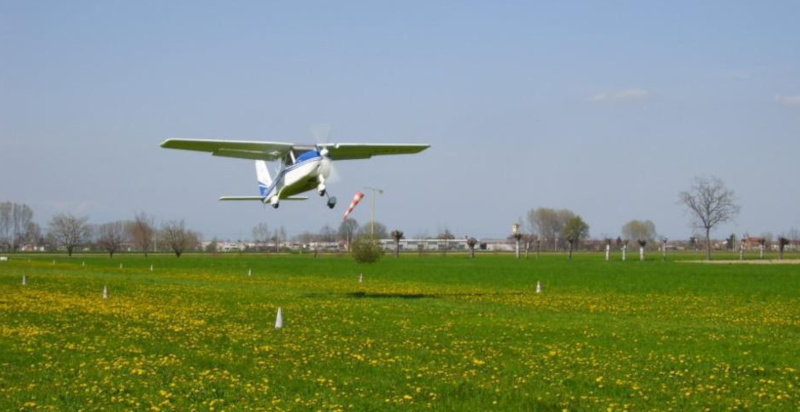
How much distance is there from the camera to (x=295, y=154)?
1506 inches

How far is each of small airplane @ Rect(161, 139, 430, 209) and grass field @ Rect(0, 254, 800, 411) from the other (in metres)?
4.45

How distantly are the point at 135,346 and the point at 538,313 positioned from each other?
1378 centimetres

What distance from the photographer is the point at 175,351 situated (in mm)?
20000

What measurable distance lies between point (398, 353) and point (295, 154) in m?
19.7

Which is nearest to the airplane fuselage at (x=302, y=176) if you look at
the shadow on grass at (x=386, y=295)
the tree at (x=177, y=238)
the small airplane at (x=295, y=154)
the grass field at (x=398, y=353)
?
the small airplane at (x=295, y=154)

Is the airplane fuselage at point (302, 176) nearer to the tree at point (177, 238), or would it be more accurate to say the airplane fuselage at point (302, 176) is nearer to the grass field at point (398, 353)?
the grass field at point (398, 353)

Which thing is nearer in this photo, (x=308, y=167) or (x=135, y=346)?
(x=135, y=346)

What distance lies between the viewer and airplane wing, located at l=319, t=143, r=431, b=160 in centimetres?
3881

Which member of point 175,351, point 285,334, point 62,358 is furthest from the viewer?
point 285,334

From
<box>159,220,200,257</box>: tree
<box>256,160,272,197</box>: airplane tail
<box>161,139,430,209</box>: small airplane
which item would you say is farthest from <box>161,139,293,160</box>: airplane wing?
<box>159,220,200,257</box>: tree

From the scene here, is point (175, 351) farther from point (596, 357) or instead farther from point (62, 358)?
point (596, 357)

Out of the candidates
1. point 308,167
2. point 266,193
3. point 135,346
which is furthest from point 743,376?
point 266,193

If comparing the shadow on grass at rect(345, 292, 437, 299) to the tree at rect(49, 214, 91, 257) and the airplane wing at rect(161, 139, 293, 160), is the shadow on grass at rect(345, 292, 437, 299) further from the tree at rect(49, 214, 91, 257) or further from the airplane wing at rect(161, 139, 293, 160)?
the tree at rect(49, 214, 91, 257)

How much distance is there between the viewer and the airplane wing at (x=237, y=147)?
3781 cm
